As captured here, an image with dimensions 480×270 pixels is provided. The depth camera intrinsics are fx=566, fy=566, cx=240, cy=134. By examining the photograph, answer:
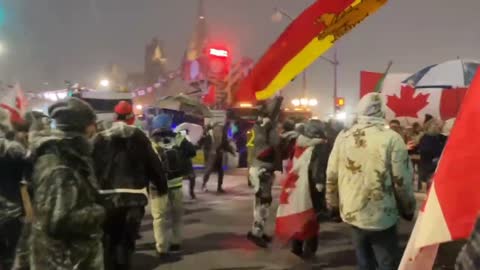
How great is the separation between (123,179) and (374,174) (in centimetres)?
254

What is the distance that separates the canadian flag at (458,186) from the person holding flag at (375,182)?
7.99ft

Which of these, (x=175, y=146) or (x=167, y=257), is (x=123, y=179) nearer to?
(x=175, y=146)

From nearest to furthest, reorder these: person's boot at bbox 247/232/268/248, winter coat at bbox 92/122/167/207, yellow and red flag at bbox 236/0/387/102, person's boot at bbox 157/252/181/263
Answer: yellow and red flag at bbox 236/0/387/102 → winter coat at bbox 92/122/167/207 → person's boot at bbox 157/252/181/263 → person's boot at bbox 247/232/268/248

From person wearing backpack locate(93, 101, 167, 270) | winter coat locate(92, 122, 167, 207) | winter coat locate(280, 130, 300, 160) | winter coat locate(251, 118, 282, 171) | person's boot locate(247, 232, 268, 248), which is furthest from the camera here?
winter coat locate(280, 130, 300, 160)

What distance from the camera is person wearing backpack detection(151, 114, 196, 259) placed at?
744 cm

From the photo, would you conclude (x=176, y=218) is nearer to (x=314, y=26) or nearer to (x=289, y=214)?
(x=289, y=214)

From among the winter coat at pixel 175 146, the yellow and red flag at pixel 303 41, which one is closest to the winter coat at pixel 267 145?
the winter coat at pixel 175 146

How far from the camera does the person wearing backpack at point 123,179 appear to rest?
557 centimetres

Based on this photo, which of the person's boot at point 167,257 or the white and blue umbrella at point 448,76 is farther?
the white and blue umbrella at point 448,76

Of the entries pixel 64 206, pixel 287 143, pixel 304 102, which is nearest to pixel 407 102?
pixel 287 143

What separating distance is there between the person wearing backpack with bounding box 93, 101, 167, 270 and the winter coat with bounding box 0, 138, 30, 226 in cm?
85

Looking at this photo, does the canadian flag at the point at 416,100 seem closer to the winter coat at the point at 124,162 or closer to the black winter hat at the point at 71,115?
the winter coat at the point at 124,162

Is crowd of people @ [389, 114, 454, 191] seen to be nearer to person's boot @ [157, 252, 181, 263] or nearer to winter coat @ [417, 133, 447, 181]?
winter coat @ [417, 133, 447, 181]

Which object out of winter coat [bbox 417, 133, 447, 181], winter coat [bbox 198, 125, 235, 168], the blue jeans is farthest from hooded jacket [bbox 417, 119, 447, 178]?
the blue jeans
